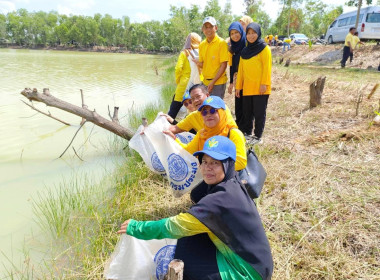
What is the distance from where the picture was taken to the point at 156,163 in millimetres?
2514

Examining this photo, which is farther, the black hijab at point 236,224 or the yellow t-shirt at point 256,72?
the yellow t-shirt at point 256,72

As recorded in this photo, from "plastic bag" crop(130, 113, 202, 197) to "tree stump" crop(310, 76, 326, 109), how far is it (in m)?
3.35

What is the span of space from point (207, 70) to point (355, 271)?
2758mm

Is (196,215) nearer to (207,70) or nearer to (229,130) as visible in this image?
(229,130)

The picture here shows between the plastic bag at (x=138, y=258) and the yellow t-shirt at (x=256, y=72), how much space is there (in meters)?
2.22

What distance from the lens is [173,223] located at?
4.32 feet

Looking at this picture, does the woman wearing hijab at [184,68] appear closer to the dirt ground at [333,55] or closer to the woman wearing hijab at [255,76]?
the woman wearing hijab at [255,76]

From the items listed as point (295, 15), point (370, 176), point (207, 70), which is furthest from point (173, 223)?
point (295, 15)

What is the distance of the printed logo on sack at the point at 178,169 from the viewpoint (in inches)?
89.4

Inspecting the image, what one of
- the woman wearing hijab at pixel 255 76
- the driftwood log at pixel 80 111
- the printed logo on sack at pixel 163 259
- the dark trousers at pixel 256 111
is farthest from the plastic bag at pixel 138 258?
the driftwood log at pixel 80 111

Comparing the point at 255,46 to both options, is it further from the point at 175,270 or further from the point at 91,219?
the point at 175,270

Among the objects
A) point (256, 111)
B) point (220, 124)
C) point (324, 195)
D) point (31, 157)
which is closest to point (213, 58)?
point (256, 111)

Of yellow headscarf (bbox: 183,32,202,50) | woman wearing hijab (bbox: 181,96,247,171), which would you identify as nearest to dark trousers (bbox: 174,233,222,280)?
woman wearing hijab (bbox: 181,96,247,171)

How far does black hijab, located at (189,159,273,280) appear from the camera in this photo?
1.25 meters
